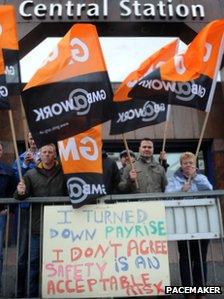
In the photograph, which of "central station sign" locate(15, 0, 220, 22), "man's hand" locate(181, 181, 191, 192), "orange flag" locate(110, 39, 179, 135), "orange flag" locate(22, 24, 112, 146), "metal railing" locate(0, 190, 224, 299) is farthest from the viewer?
"central station sign" locate(15, 0, 220, 22)

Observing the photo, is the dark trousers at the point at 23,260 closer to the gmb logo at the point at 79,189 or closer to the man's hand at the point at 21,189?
the man's hand at the point at 21,189

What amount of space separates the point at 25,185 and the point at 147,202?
1.40 m

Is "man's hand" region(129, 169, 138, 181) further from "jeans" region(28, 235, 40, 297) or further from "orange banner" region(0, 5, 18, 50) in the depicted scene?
"orange banner" region(0, 5, 18, 50)

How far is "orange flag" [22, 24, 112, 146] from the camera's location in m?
4.92

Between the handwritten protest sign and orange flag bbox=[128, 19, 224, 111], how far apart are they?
1413 millimetres

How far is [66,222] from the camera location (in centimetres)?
499

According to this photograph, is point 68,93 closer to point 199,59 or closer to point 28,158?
point 28,158

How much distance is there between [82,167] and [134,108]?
3.82 feet

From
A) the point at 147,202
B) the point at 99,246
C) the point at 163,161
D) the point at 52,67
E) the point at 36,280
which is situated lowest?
the point at 36,280

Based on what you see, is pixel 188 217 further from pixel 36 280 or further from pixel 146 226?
pixel 36 280

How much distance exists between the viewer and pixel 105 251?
4891 mm

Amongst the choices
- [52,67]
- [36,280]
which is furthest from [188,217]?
[52,67]

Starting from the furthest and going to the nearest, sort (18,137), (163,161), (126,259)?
(18,137), (163,161), (126,259)

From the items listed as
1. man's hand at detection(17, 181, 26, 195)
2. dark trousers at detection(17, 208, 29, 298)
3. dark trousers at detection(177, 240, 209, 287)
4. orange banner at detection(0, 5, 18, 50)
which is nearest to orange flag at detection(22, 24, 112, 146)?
man's hand at detection(17, 181, 26, 195)
